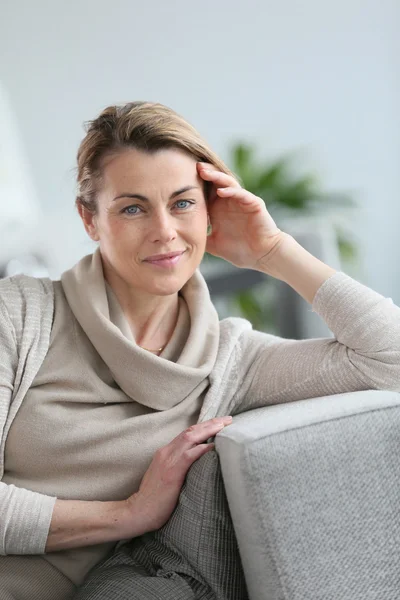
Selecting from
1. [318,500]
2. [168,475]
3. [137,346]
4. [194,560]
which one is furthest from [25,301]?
[318,500]

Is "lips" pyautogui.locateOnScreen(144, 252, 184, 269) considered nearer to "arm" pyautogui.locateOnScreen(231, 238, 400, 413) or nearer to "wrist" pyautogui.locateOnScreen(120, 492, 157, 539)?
"arm" pyautogui.locateOnScreen(231, 238, 400, 413)

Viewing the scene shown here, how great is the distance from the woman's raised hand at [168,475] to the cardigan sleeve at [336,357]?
0.23m

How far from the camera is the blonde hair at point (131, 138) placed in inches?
58.6

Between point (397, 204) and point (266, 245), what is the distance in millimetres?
2951

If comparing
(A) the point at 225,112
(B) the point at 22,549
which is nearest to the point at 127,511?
(B) the point at 22,549

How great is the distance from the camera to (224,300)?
3779 millimetres

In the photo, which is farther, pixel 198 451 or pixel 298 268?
pixel 298 268

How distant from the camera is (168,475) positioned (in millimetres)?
1284

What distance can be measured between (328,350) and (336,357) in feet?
0.10

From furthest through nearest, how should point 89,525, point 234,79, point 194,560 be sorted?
point 234,79 → point 89,525 → point 194,560

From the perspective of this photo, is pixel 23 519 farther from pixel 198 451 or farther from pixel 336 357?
pixel 336 357

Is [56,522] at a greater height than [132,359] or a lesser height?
lesser

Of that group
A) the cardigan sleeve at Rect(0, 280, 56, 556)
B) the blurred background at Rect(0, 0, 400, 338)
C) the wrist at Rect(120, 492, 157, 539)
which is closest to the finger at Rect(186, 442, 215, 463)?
the wrist at Rect(120, 492, 157, 539)

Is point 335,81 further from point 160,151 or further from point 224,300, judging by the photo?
point 160,151
